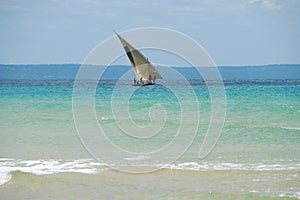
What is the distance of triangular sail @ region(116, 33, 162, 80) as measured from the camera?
28.2 m

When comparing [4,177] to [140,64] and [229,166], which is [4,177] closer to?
[229,166]

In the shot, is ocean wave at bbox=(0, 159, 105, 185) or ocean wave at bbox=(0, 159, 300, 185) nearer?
ocean wave at bbox=(0, 159, 105, 185)

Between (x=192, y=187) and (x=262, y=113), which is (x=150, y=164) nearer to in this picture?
(x=192, y=187)

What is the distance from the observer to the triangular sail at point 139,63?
28236mm

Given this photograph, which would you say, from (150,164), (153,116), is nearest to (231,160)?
(150,164)

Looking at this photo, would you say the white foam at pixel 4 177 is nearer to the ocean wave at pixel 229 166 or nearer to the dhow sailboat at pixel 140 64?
the ocean wave at pixel 229 166

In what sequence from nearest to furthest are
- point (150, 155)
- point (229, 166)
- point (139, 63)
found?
1. point (229, 166)
2. point (150, 155)
3. point (139, 63)

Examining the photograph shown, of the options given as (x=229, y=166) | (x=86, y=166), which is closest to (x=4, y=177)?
(x=86, y=166)

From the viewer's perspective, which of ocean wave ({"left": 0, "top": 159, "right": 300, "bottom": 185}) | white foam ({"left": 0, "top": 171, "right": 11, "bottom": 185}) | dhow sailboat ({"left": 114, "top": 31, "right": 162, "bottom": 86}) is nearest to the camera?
white foam ({"left": 0, "top": 171, "right": 11, "bottom": 185})

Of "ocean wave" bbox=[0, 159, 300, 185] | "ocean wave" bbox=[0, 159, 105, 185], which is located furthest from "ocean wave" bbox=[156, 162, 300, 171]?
"ocean wave" bbox=[0, 159, 105, 185]

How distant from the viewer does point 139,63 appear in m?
29.4

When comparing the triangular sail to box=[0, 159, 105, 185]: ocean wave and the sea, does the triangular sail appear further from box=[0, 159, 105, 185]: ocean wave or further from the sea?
box=[0, 159, 105, 185]: ocean wave

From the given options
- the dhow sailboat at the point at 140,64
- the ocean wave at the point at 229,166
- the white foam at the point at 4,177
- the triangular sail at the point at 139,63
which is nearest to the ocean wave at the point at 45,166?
the white foam at the point at 4,177

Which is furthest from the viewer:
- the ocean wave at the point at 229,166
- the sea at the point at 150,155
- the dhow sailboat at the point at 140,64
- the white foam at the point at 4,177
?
the dhow sailboat at the point at 140,64
